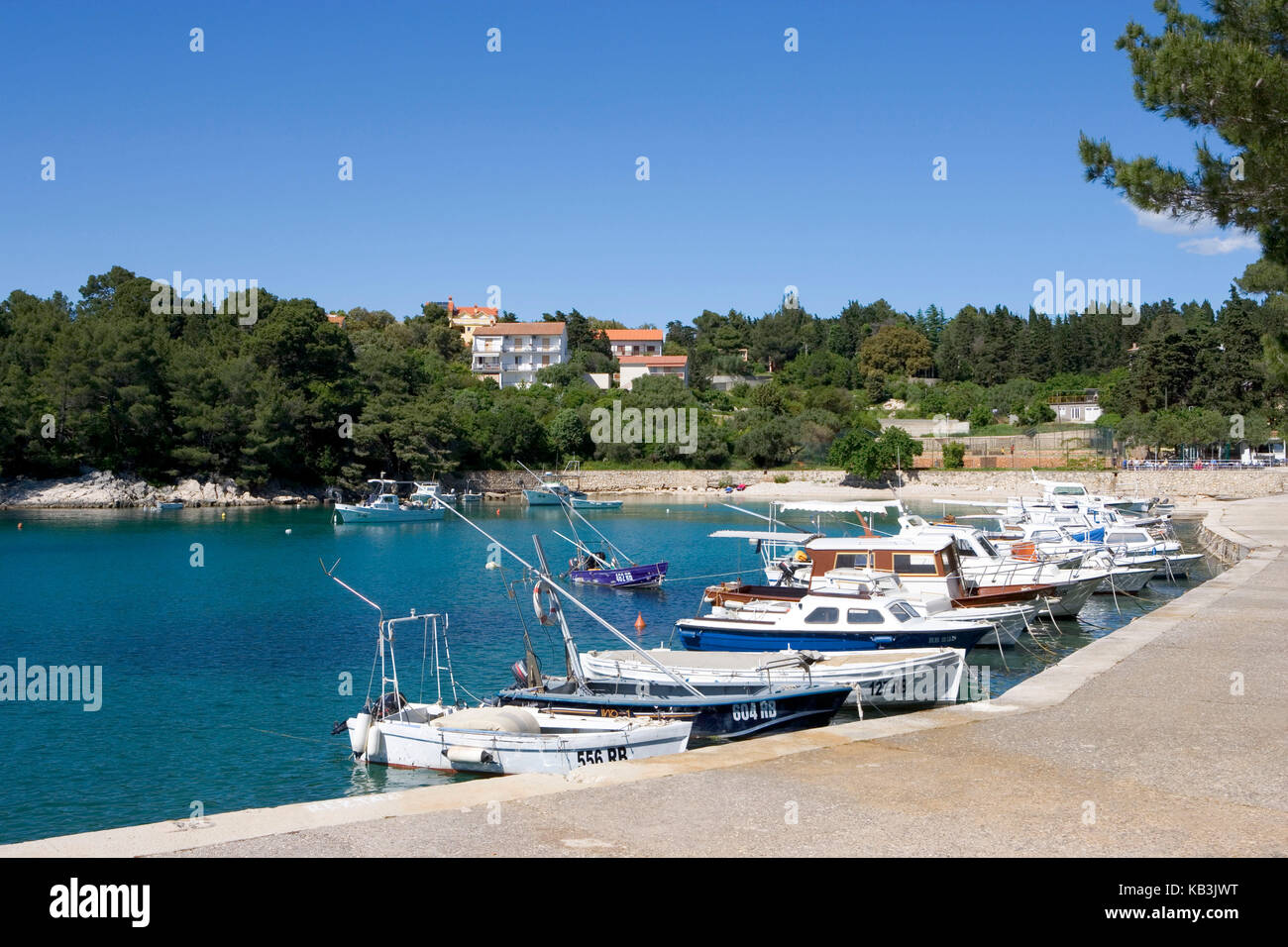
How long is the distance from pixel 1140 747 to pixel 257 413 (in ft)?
264

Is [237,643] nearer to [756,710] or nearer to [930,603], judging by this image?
[756,710]

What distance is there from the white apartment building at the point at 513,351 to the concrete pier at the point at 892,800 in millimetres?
117657

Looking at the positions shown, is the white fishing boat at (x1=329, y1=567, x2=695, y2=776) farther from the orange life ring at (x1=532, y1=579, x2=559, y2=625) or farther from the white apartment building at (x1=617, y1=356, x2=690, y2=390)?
the white apartment building at (x1=617, y1=356, x2=690, y2=390)

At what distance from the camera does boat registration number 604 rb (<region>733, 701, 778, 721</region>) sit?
16703 mm

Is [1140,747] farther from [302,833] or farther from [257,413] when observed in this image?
[257,413]

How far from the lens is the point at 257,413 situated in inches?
3236

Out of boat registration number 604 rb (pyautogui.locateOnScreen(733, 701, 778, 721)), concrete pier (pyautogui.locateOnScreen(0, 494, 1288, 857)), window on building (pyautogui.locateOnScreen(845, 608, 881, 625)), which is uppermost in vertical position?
concrete pier (pyautogui.locateOnScreen(0, 494, 1288, 857))

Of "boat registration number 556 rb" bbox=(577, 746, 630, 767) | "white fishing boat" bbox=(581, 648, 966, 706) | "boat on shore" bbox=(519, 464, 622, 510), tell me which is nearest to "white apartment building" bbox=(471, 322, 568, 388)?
"boat on shore" bbox=(519, 464, 622, 510)

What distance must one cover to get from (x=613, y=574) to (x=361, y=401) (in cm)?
5680

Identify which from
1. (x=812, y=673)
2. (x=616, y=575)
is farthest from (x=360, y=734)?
(x=616, y=575)

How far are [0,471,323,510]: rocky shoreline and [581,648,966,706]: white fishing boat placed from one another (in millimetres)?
72548

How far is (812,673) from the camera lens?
1875 centimetres

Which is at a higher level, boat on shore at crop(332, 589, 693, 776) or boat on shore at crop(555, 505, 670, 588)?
boat on shore at crop(332, 589, 693, 776)
